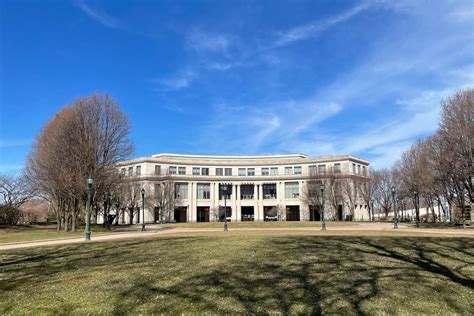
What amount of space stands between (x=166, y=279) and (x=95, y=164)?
3064 centimetres

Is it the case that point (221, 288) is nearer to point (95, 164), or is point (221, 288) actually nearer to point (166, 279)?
point (166, 279)

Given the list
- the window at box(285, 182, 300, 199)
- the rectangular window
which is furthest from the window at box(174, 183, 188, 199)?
the window at box(285, 182, 300, 199)

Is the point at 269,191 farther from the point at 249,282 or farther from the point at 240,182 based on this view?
the point at 249,282

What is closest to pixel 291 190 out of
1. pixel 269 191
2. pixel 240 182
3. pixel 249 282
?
pixel 269 191

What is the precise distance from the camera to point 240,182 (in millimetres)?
95688

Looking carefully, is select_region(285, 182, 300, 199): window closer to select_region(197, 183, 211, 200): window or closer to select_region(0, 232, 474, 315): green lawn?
select_region(197, 183, 211, 200): window

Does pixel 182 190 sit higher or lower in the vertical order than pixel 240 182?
lower

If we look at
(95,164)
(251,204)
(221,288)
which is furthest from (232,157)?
(221,288)

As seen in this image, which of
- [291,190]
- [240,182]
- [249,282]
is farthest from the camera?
[240,182]

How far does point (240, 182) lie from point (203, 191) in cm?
1023

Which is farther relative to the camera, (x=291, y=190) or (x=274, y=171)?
(x=274, y=171)

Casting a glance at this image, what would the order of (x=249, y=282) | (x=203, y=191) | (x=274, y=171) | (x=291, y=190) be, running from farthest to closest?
(x=274, y=171), (x=291, y=190), (x=203, y=191), (x=249, y=282)

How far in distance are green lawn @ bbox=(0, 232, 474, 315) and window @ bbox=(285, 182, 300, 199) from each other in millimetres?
79838

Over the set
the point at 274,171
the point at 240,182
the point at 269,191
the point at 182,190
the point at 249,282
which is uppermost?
the point at 274,171
